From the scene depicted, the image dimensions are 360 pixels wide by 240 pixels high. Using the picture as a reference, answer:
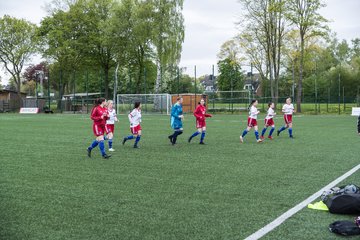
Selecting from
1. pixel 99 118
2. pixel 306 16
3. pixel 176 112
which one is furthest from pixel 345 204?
pixel 306 16

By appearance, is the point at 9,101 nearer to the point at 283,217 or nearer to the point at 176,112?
the point at 176,112

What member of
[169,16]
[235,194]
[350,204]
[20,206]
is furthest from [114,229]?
[169,16]

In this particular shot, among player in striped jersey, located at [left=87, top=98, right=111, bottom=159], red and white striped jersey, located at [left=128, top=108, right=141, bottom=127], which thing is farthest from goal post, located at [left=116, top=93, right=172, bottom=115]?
player in striped jersey, located at [left=87, top=98, right=111, bottom=159]

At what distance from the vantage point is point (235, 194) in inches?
263

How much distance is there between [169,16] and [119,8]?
672 centimetres

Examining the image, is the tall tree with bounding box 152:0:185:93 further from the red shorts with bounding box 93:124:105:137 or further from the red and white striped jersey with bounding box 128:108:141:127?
the red shorts with bounding box 93:124:105:137

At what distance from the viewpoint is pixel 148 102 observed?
44219 mm

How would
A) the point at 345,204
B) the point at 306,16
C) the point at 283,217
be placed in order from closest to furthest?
the point at 283,217, the point at 345,204, the point at 306,16

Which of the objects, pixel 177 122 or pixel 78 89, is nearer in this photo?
pixel 177 122

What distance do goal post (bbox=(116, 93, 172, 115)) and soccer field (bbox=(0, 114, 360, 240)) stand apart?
1188 inches

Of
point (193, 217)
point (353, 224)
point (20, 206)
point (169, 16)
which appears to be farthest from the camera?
point (169, 16)

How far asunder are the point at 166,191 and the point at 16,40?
188 ft

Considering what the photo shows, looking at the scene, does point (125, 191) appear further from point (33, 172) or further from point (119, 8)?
point (119, 8)

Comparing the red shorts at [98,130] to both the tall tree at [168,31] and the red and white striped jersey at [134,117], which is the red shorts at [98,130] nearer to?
the red and white striped jersey at [134,117]
